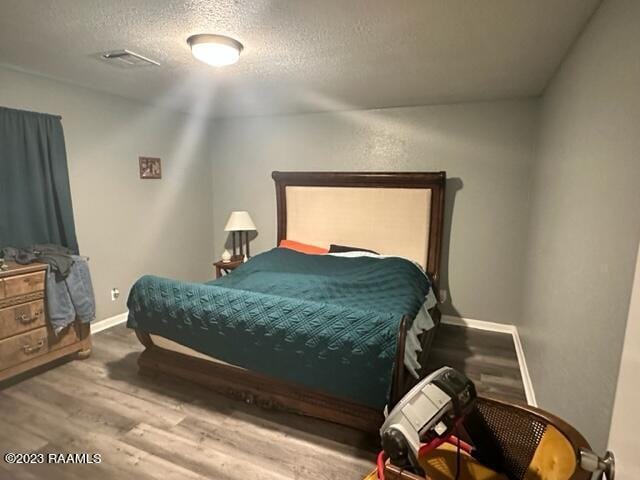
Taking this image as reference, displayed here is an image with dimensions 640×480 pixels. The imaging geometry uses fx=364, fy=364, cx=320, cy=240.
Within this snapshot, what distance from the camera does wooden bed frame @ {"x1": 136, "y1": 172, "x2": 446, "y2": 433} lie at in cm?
206

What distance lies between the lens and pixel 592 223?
4.83ft

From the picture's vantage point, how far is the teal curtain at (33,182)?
274 cm

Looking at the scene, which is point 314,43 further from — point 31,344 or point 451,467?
point 31,344

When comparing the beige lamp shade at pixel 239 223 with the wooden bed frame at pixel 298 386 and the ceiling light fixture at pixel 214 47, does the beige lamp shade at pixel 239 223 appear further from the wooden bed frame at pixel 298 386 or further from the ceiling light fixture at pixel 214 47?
the ceiling light fixture at pixel 214 47

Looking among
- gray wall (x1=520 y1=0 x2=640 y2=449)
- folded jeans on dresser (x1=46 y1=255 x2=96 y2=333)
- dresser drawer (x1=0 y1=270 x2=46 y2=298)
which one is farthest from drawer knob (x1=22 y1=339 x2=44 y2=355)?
gray wall (x1=520 y1=0 x2=640 y2=449)

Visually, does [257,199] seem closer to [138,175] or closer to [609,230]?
[138,175]

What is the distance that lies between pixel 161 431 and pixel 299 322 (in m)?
1.03

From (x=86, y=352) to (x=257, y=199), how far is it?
2442 mm

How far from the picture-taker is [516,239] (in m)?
3.49

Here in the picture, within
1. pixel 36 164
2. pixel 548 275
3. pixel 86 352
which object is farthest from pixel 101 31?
pixel 548 275

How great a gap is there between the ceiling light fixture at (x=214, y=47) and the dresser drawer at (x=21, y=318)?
2.15 m

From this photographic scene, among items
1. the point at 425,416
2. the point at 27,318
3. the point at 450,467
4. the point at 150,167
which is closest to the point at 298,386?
the point at 450,467

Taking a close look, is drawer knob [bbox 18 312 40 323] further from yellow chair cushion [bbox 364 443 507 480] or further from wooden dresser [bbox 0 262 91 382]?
yellow chair cushion [bbox 364 443 507 480]

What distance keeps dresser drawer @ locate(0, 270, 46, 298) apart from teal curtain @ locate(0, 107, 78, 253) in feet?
1.34
